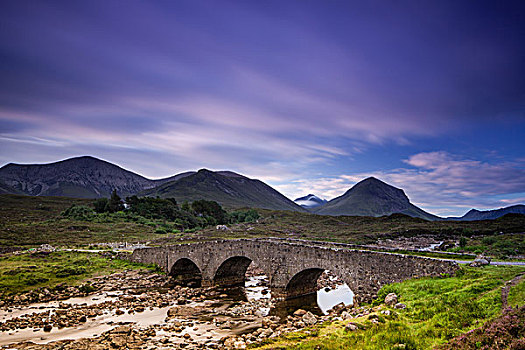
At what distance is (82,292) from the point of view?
27.3 m

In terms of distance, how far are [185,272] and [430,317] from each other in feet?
97.7

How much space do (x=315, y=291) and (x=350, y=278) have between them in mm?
8828

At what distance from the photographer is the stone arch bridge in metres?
16.3

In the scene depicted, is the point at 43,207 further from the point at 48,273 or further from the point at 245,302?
the point at 245,302

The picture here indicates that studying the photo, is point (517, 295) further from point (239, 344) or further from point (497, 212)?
point (497, 212)

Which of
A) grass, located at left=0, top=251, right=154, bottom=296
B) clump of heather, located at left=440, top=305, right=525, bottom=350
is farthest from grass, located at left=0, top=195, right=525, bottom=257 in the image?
clump of heather, located at left=440, top=305, right=525, bottom=350

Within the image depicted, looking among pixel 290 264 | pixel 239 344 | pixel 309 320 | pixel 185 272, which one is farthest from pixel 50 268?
pixel 309 320

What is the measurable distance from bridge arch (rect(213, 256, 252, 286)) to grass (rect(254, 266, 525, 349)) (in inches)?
679

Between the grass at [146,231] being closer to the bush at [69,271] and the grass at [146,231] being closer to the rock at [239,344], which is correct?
the bush at [69,271]

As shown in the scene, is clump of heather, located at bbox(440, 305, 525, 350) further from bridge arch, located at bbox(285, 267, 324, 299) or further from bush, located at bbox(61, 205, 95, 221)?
bush, located at bbox(61, 205, 95, 221)

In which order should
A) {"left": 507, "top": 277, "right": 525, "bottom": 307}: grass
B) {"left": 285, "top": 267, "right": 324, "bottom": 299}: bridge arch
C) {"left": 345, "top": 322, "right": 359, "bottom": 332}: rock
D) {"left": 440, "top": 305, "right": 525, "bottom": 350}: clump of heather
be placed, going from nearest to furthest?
{"left": 440, "top": 305, "right": 525, "bottom": 350}: clump of heather < {"left": 507, "top": 277, "right": 525, "bottom": 307}: grass < {"left": 345, "top": 322, "right": 359, "bottom": 332}: rock < {"left": 285, "top": 267, "right": 324, "bottom": 299}: bridge arch

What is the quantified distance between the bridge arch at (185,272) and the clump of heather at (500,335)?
28770mm

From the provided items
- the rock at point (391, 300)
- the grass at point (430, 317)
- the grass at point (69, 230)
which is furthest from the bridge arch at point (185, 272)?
the grass at point (69, 230)

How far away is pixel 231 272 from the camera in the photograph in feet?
103
